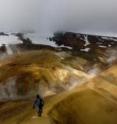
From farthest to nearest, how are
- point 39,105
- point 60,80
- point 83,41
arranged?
point 83,41 < point 60,80 < point 39,105

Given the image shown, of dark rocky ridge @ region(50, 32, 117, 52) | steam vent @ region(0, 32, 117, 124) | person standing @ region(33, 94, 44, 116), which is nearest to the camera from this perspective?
person standing @ region(33, 94, 44, 116)

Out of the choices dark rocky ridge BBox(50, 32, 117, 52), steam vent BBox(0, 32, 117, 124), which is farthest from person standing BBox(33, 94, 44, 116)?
dark rocky ridge BBox(50, 32, 117, 52)

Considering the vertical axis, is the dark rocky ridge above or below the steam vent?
above

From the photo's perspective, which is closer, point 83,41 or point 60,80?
point 60,80

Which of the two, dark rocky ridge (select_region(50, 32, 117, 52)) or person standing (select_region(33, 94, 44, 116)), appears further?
dark rocky ridge (select_region(50, 32, 117, 52))

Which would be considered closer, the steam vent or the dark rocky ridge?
the steam vent

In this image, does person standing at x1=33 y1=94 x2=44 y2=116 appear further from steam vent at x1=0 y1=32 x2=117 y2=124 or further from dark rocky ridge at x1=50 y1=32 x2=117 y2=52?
dark rocky ridge at x1=50 y1=32 x2=117 y2=52

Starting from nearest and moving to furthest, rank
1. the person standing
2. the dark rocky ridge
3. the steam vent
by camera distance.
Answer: the person standing, the steam vent, the dark rocky ridge

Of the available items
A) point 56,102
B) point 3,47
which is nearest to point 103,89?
point 56,102

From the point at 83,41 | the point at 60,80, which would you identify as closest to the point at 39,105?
the point at 60,80

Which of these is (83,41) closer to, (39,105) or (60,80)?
(60,80)

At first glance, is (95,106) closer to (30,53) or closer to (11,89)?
(11,89)
